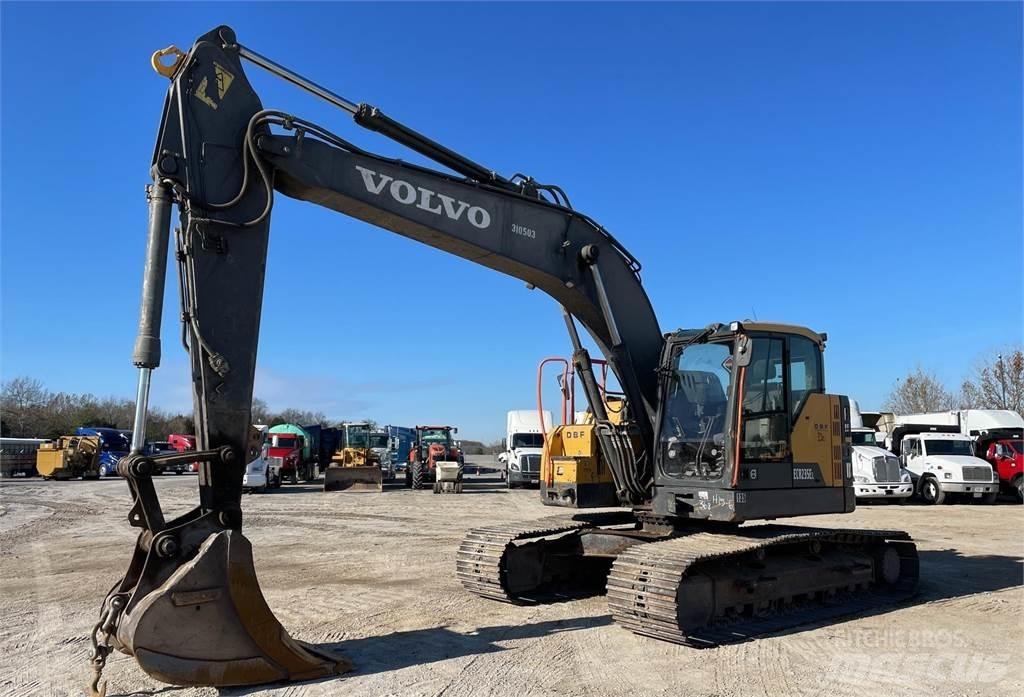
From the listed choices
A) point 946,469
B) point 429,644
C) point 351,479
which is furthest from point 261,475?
point 429,644

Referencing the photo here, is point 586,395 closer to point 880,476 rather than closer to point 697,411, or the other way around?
point 697,411

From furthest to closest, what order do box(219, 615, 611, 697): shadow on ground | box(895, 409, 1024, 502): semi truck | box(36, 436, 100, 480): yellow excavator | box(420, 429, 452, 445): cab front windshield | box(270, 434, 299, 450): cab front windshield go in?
box(36, 436, 100, 480): yellow excavator
box(420, 429, 452, 445): cab front windshield
box(270, 434, 299, 450): cab front windshield
box(895, 409, 1024, 502): semi truck
box(219, 615, 611, 697): shadow on ground

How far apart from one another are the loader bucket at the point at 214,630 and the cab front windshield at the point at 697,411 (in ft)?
14.0

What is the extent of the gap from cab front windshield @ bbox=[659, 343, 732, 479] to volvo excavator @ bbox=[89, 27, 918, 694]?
0.8 inches

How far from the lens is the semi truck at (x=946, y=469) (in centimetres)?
2311

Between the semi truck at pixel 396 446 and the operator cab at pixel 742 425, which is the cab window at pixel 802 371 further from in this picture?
the semi truck at pixel 396 446

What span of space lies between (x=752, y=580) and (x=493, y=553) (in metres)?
2.87

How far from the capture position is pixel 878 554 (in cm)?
992

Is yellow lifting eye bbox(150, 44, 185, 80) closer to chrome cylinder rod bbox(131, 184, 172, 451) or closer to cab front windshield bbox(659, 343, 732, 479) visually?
chrome cylinder rod bbox(131, 184, 172, 451)

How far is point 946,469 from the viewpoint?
2328cm

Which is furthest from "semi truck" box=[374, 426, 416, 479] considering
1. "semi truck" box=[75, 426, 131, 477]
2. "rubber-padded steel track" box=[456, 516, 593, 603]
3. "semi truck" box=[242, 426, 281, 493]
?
"rubber-padded steel track" box=[456, 516, 593, 603]

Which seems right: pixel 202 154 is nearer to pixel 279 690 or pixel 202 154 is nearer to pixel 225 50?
pixel 225 50

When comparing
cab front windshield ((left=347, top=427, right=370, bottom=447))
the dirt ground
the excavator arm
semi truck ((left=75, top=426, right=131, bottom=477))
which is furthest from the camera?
semi truck ((left=75, top=426, right=131, bottom=477))

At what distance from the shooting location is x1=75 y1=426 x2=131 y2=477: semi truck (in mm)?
38375
